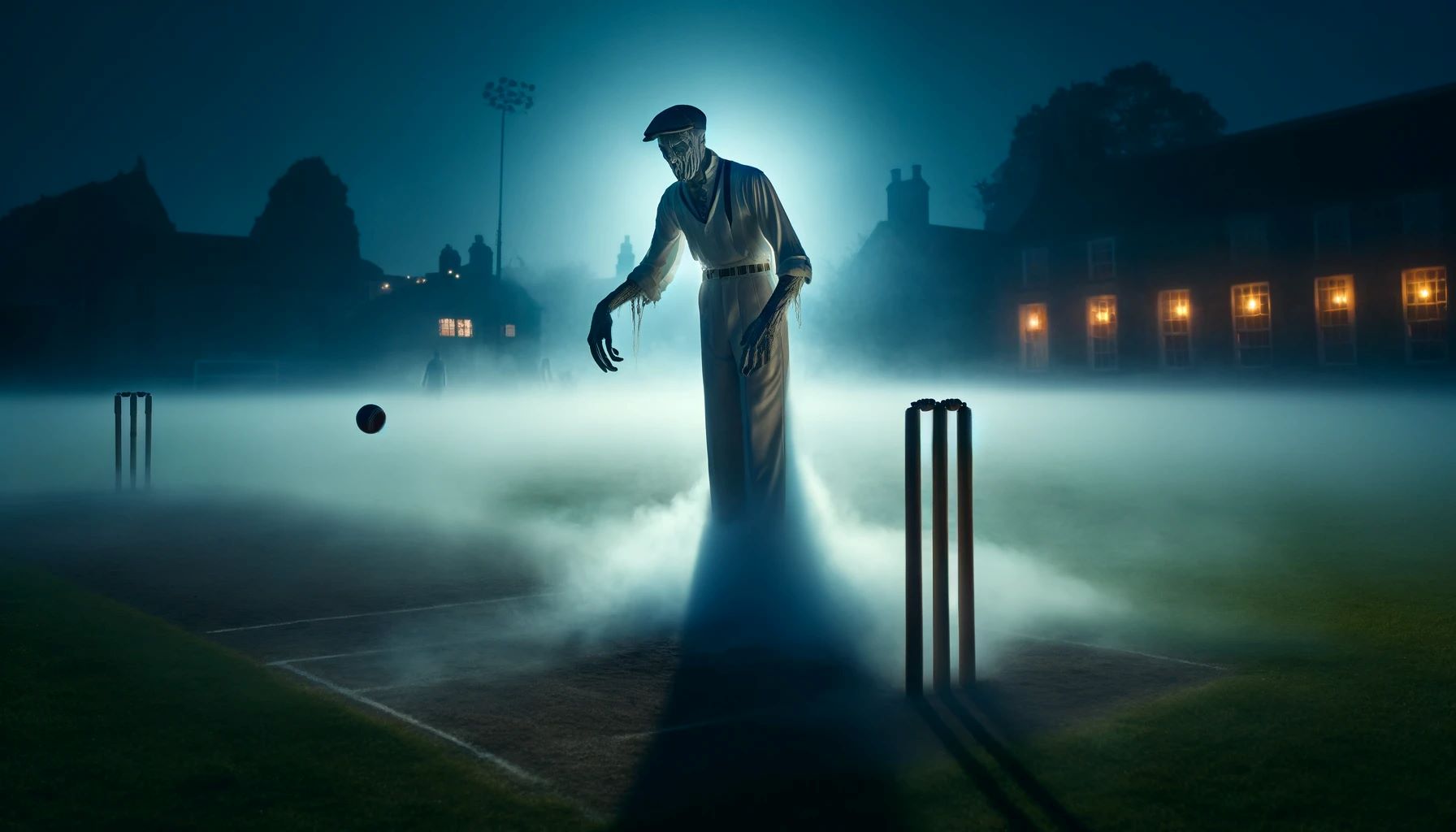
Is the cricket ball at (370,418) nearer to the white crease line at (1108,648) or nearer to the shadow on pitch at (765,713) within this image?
the shadow on pitch at (765,713)

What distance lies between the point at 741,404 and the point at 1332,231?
36419 mm

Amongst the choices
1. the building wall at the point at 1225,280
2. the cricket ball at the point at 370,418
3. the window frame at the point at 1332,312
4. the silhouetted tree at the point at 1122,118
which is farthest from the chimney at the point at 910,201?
the cricket ball at the point at 370,418

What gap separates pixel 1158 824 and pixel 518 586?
5177 millimetres

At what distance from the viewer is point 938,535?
16.4ft

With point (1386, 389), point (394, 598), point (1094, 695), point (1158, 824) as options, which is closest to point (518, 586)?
point (394, 598)

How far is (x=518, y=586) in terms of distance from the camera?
7.89 meters

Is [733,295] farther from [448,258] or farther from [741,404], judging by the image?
[448,258]

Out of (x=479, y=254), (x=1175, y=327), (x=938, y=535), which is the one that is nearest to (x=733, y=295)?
(x=938, y=535)

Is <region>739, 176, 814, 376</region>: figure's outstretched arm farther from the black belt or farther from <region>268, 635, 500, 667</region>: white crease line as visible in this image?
<region>268, 635, 500, 667</region>: white crease line

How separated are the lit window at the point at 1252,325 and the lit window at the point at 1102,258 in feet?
17.0

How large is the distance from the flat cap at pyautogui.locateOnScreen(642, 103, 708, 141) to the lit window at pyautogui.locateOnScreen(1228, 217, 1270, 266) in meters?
37.2

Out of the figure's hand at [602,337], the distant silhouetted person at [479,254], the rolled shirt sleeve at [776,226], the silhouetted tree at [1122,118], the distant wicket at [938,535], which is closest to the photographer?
the distant wicket at [938,535]

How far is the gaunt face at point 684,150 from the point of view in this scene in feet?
22.2

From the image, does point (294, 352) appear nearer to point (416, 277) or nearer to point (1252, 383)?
point (416, 277)
